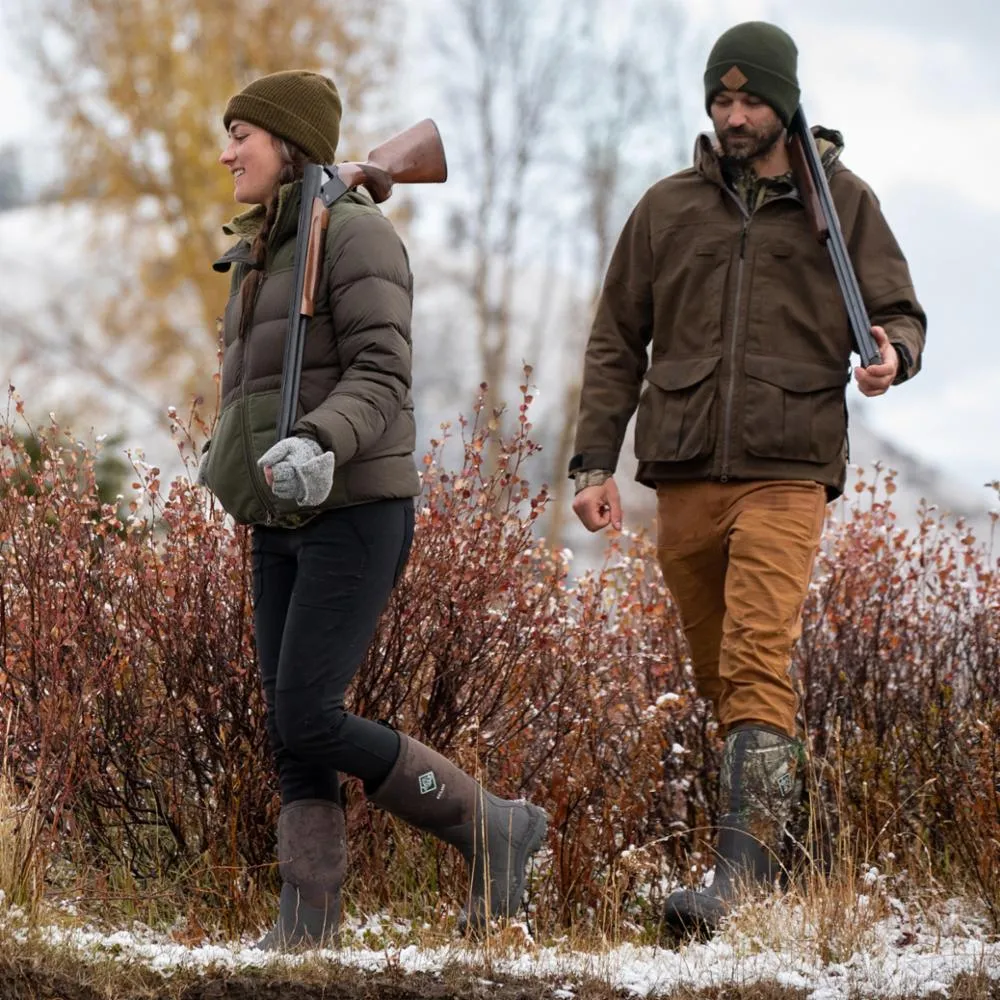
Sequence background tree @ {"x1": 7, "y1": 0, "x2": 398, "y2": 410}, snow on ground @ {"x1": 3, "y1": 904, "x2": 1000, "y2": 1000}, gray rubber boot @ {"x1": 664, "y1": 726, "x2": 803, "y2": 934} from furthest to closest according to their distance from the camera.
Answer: background tree @ {"x1": 7, "y1": 0, "x2": 398, "y2": 410}
gray rubber boot @ {"x1": 664, "y1": 726, "x2": 803, "y2": 934}
snow on ground @ {"x1": 3, "y1": 904, "x2": 1000, "y2": 1000}

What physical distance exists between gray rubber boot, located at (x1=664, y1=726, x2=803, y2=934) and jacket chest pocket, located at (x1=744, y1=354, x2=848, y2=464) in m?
0.72

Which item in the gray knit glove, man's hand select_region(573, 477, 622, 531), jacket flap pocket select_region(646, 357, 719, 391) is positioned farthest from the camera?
man's hand select_region(573, 477, 622, 531)

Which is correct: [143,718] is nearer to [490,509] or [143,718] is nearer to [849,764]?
[490,509]

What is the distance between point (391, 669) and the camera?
453 cm

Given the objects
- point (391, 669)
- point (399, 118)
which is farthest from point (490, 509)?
point (399, 118)

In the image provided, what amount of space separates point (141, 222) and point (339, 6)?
333cm

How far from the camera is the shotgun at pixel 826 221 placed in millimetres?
4078

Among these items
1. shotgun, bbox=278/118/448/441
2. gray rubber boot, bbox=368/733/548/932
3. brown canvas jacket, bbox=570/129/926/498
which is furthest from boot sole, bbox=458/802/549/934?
shotgun, bbox=278/118/448/441

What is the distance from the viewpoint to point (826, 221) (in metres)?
4.17

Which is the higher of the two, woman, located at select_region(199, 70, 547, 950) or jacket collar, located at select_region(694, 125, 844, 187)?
jacket collar, located at select_region(694, 125, 844, 187)

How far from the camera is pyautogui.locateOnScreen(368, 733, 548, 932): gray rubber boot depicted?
12.3 ft

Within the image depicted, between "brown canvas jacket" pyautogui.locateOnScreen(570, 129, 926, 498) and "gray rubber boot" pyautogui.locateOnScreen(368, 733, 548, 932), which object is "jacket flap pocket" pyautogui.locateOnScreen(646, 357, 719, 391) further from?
"gray rubber boot" pyautogui.locateOnScreen(368, 733, 548, 932)

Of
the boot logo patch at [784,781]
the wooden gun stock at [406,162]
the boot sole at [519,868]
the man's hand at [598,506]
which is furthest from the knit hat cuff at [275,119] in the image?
the boot logo patch at [784,781]

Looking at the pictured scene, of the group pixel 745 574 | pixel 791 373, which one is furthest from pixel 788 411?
pixel 745 574
